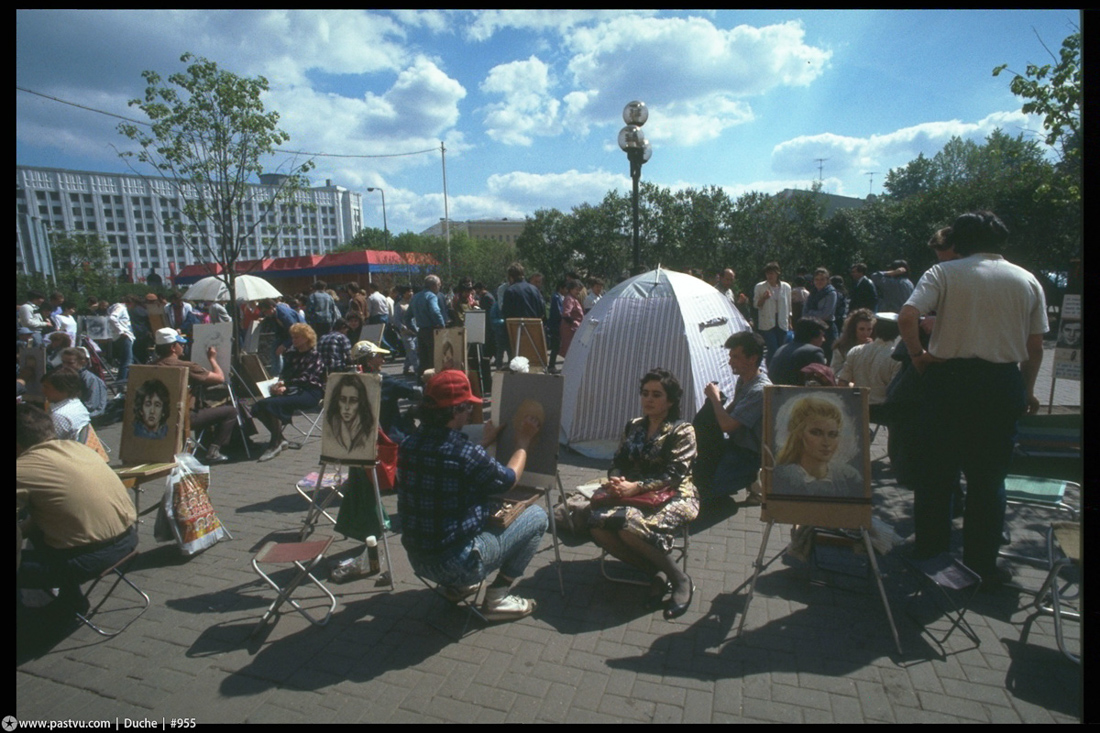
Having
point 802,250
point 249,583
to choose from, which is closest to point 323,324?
point 249,583

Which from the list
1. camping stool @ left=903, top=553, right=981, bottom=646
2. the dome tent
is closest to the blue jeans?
camping stool @ left=903, top=553, right=981, bottom=646

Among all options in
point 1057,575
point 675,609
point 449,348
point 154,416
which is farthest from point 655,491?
point 449,348

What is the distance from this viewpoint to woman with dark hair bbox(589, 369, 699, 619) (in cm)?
347

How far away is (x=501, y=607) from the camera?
133 inches

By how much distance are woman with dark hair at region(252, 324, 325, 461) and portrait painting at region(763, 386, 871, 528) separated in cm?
509

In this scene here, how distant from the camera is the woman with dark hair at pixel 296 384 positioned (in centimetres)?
661

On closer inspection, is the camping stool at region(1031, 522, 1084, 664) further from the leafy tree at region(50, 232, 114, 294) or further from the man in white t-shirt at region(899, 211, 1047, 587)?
the leafy tree at region(50, 232, 114, 294)

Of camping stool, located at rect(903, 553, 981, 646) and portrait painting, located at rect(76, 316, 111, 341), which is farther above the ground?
portrait painting, located at rect(76, 316, 111, 341)

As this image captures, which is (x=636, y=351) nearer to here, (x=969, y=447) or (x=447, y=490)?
(x=969, y=447)

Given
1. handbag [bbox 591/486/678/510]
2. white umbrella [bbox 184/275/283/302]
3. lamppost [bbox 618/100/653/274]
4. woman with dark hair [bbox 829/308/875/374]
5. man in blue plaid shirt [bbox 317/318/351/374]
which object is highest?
lamppost [bbox 618/100/653/274]

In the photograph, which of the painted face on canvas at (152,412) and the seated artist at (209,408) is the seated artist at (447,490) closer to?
the painted face on canvas at (152,412)

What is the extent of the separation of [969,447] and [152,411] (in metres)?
5.45

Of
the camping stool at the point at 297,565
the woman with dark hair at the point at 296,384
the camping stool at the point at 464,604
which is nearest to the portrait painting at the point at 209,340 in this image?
the woman with dark hair at the point at 296,384

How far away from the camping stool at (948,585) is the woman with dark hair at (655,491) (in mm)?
1208
